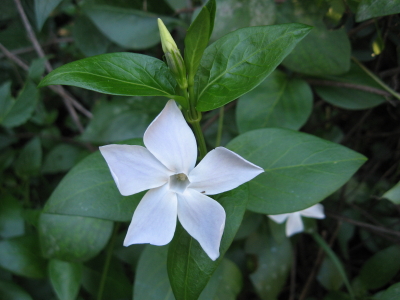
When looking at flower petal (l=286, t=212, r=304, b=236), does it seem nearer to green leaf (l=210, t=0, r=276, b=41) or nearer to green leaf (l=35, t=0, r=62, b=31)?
green leaf (l=210, t=0, r=276, b=41)

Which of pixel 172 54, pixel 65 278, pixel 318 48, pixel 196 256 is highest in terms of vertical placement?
pixel 172 54

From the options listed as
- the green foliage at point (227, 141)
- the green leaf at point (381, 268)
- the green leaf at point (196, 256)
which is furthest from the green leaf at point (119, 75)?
the green leaf at point (381, 268)

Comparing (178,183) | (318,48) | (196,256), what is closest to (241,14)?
(318,48)

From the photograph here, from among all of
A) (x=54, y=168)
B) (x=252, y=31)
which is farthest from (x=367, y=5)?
(x=54, y=168)

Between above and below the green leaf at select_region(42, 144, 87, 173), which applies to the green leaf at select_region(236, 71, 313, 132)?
above

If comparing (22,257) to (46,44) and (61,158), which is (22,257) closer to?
(61,158)

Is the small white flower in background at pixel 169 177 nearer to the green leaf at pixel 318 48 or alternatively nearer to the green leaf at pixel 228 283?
the green leaf at pixel 228 283

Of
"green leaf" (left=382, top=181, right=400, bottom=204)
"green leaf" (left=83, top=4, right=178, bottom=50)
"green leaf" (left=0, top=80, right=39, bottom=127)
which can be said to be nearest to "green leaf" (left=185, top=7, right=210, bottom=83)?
"green leaf" (left=382, top=181, right=400, bottom=204)
